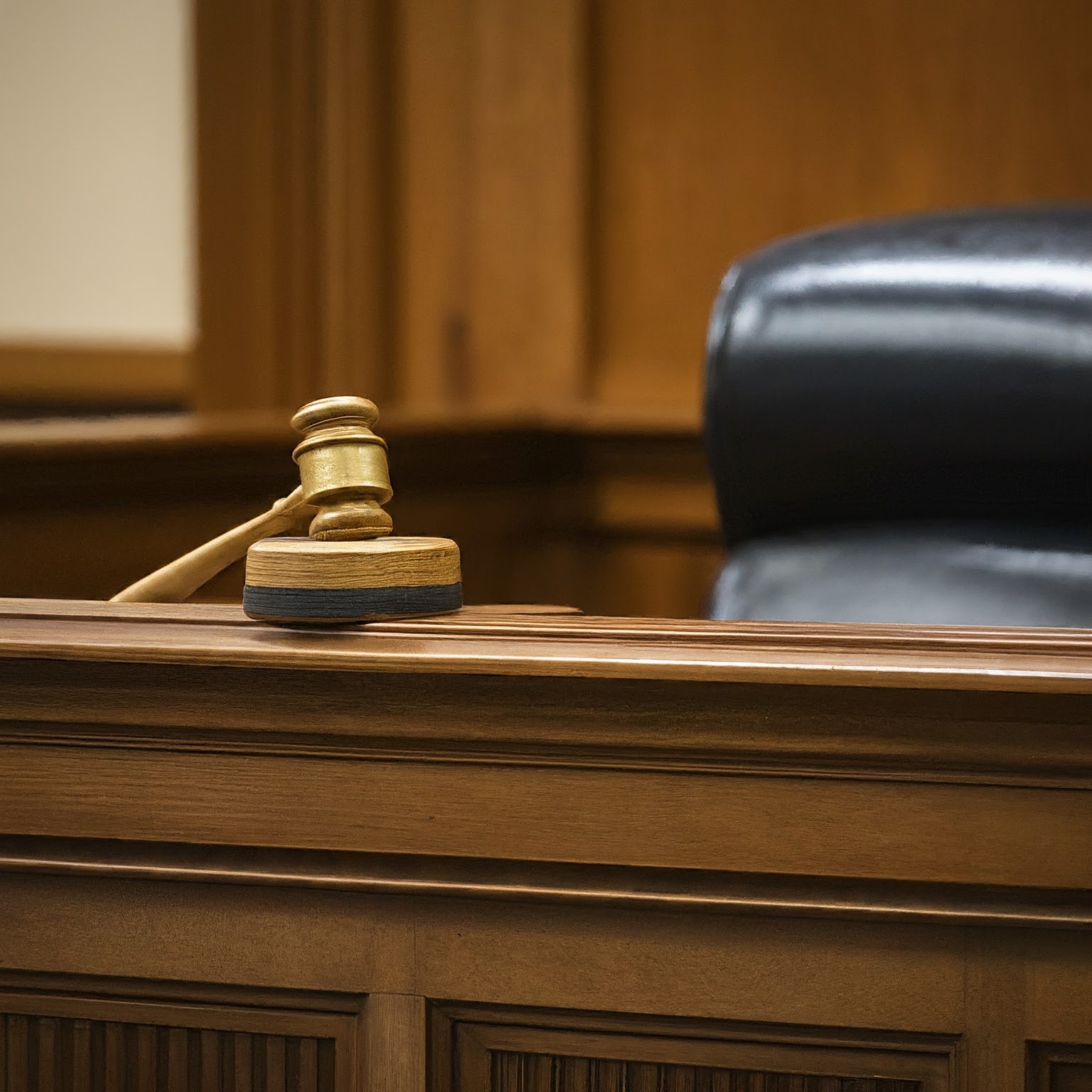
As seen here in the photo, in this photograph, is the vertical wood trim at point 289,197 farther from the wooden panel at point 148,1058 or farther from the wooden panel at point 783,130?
the wooden panel at point 148,1058

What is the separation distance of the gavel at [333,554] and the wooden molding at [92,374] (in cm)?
300

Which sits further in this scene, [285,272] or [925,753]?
[285,272]

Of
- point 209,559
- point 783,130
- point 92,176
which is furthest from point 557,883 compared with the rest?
point 92,176

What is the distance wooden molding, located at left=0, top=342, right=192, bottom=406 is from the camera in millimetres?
3705

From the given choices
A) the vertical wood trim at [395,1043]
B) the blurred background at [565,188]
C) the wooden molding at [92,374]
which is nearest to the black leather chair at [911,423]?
the vertical wood trim at [395,1043]

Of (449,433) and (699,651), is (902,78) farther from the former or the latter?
(699,651)

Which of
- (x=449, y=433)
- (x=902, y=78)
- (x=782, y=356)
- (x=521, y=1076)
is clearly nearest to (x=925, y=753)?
(x=521, y=1076)

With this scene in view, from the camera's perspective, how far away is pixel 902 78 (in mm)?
2672

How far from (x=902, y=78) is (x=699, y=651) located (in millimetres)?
2345

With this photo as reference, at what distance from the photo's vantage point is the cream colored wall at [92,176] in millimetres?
3754

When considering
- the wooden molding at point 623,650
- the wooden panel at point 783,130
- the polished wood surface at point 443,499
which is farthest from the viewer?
the wooden panel at point 783,130

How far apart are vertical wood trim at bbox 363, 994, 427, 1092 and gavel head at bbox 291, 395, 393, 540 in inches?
9.2

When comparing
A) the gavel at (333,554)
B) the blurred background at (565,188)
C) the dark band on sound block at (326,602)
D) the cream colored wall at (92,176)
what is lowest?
the dark band on sound block at (326,602)

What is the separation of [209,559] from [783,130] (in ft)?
7.30
